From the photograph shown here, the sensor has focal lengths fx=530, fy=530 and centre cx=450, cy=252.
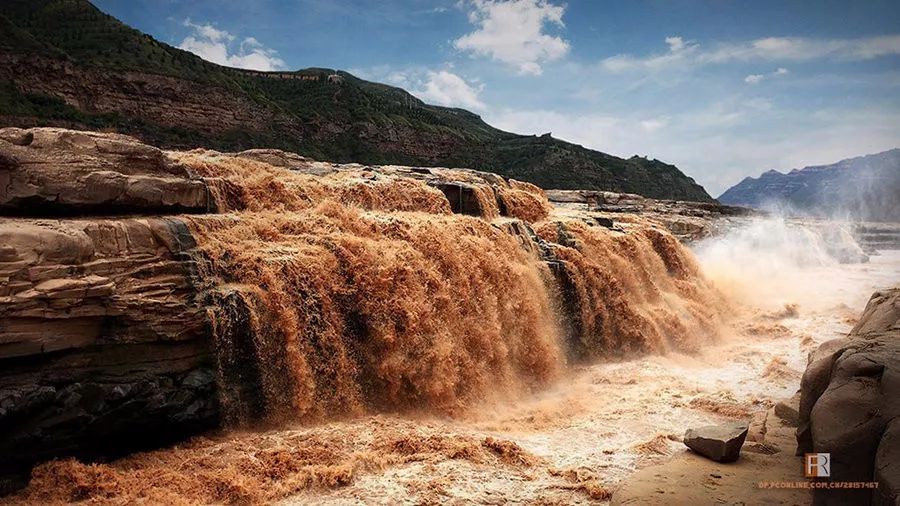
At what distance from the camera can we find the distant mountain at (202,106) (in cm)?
3281

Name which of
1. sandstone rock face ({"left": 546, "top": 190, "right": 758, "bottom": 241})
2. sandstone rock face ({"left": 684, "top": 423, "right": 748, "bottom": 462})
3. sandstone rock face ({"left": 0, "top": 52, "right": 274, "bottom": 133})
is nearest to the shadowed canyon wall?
sandstone rock face ({"left": 684, "top": 423, "right": 748, "bottom": 462})

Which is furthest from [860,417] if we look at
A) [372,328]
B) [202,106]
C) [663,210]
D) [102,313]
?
[202,106]

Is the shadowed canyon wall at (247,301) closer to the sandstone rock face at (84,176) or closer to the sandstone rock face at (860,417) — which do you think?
the sandstone rock face at (84,176)

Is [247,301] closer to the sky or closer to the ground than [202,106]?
closer to the ground

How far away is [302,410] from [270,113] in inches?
1656

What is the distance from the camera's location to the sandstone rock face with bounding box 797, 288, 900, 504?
4.23 metres

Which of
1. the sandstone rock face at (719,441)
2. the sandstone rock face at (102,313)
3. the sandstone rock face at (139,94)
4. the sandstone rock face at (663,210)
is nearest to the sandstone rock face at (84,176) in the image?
the sandstone rock face at (102,313)

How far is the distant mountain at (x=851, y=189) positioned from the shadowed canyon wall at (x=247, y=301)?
148 ft

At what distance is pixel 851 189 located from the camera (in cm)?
5369

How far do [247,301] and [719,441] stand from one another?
251 inches

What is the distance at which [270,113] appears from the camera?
45.0 meters

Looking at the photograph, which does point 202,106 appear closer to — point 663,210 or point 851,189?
point 663,210

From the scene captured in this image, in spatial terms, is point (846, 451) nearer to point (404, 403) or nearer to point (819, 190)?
point (404, 403)
